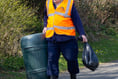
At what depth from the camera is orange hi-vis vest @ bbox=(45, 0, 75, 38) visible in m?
4.21

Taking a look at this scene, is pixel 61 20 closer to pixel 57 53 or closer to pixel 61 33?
pixel 61 33

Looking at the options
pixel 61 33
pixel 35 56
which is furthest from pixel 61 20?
pixel 35 56

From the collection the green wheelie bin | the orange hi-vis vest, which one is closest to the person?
the orange hi-vis vest

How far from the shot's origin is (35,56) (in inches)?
164

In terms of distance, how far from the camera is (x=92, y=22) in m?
13.6

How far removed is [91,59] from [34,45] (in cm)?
94

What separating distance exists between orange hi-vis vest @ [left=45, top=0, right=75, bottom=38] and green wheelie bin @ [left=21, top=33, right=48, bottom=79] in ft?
0.69

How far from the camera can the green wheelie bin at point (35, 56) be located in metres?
4.17

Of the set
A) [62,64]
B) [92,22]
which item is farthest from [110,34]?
[62,64]

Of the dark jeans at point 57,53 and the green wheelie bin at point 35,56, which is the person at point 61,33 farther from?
the green wheelie bin at point 35,56

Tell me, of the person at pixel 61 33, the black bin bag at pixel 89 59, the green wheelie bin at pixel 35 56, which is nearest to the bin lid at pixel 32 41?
the green wheelie bin at pixel 35 56

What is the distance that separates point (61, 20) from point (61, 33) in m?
0.20

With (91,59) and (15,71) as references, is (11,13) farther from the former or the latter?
(91,59)

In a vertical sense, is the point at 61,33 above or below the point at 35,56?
above
